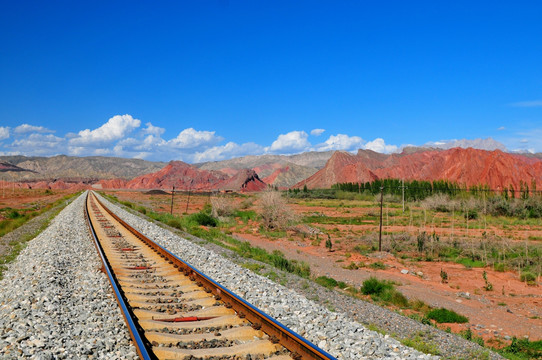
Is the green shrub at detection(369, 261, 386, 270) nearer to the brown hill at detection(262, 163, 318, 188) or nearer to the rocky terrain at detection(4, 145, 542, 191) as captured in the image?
the rocky terrain at detection(4, 145, 542, 191)

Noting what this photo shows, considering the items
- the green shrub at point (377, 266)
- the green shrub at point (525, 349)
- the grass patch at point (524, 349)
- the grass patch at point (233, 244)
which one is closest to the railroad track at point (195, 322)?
the grass patch at point (233, 244)

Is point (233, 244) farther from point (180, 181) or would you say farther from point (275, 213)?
point (180, 181)

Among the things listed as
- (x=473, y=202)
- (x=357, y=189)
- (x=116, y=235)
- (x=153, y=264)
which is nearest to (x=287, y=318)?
(x=153, y=264)

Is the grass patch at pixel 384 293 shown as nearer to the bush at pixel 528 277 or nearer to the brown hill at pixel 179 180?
the bush at pixel 528 277

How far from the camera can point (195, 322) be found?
6.39 meters

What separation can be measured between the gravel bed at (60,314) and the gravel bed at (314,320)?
103 inches

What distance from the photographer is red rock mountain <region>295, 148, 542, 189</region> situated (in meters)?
103

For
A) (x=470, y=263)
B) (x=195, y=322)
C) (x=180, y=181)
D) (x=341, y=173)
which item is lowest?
(x=470, y=263)

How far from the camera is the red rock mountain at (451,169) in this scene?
336 ft

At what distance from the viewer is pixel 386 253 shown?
2316 cm

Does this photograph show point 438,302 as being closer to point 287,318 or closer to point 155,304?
point 287,318

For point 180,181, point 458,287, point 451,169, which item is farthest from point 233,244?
point 180,181

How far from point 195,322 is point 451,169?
121189mm

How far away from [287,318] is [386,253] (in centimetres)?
1747
